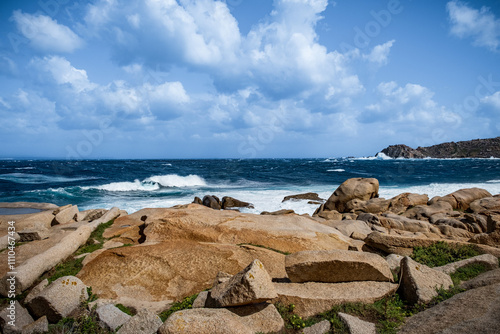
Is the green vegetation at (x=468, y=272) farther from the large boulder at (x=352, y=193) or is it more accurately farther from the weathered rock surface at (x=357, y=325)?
the large boulder at (x=352, y=193)

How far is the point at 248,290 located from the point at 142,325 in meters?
1.83

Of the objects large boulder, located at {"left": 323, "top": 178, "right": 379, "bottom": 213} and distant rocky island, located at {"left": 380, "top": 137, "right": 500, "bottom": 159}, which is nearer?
large boulder, located at {"left": 323, "top": 178, "right": 379, "bottom": 213}

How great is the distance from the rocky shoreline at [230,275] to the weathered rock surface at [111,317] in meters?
0.02

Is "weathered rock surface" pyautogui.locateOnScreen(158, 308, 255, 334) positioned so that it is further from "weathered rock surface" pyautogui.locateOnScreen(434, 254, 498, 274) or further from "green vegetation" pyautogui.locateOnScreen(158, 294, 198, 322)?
"weathered rock surface" pyautogui.locateOnScreen(434, 254, 498, 274)

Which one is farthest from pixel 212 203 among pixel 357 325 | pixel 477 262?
pixel 357 325

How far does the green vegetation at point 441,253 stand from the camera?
7.46 m

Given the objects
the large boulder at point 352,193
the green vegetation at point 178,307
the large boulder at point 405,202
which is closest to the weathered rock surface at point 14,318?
the green vegetation at point 178,307

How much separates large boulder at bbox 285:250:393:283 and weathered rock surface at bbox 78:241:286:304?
1.24 meters

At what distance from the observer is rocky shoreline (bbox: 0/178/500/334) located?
451 centimetres

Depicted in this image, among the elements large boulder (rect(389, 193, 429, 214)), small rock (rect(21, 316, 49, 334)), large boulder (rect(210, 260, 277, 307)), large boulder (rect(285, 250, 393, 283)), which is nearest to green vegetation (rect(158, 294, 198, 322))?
large boulder (rect(210, 260, 277, 307))

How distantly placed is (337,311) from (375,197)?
65.7ft

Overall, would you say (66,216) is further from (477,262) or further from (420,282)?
(477,262)

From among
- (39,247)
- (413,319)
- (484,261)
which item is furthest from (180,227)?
(484,261)

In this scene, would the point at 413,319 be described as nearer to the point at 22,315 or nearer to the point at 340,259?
the point at 340,259
